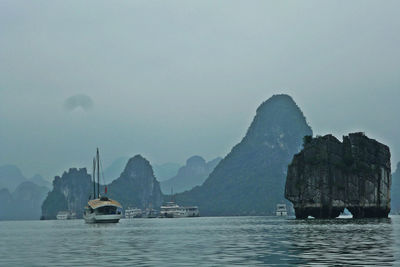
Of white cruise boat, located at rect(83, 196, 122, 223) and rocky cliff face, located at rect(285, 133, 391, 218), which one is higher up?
rocky cliff face, located at rect(285, 133, 391, 218)

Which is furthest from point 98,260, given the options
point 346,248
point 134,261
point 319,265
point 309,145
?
point 309,145

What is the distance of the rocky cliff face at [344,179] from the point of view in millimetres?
159875

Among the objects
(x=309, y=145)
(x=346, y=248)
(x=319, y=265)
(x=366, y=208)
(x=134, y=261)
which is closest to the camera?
(x=319, y=265)

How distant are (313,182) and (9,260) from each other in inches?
5070

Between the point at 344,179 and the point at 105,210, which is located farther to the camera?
the point at 344,179

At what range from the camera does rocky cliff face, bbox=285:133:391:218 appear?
159875 mm

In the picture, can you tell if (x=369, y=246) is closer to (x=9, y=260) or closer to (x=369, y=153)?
(x=9, y=260)

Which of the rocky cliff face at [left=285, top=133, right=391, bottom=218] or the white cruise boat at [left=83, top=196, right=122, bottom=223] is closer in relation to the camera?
the white cruise boat at [left=83, top=196, right=122, bottom=223]

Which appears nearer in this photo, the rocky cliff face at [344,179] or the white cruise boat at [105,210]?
the white cruise boat at [105,210]

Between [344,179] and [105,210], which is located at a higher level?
[344,179]

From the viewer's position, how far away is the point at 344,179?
162750 mm

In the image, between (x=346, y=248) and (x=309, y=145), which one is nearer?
(x=346, y=248)

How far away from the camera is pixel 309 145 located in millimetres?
174625

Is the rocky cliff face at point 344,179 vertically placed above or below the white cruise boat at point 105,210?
above
